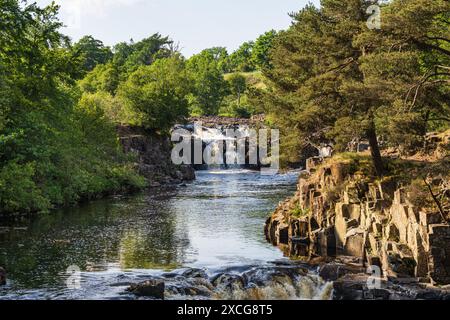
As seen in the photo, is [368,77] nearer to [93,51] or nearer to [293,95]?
[293,95]

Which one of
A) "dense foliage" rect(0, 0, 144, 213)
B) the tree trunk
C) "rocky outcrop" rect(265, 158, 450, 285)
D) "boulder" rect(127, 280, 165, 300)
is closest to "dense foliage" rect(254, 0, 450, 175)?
the tree trunk

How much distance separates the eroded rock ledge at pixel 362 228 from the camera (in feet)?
93.9

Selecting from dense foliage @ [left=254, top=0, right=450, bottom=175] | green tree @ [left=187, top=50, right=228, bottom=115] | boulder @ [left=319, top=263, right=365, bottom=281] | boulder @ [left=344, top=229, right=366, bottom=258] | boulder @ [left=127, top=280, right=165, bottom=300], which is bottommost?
boulder @ [left=127, top=280, right=165, bottom=300]

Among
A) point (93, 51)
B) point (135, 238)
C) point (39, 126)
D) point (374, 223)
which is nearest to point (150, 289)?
point (374, 223)

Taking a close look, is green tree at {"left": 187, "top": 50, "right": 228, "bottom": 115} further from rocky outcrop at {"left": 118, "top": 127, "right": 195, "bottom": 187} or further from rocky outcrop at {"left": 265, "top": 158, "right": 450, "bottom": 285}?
rocky outcrop at {"left": 265, "top": 158, "right": 450, "bottom": 285}

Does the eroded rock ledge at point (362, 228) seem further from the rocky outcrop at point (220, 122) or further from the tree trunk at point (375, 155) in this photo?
the rocky outcrop at point (220, 122)

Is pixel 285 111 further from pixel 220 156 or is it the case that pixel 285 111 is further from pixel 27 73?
pixel 220 156

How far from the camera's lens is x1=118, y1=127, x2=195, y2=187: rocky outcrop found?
85.8 meters

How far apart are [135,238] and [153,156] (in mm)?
47367

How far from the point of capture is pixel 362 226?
35.9 metres

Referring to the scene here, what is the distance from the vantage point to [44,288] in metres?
29.3

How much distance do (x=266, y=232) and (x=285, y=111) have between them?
12.4 m

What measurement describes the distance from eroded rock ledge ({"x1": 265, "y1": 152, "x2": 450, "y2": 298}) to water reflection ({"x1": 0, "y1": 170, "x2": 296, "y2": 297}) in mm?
2489

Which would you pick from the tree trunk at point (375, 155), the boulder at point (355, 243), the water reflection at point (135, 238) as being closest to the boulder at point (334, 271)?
the boulder at point (355, 243)
